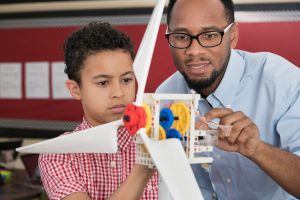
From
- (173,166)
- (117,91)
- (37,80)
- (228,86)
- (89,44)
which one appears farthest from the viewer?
(37,80)

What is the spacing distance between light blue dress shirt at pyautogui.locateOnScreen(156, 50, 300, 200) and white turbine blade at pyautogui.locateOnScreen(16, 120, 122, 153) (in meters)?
0.82

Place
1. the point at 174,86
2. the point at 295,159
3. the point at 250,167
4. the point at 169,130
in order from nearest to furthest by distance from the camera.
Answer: the point at 169,130 → the point at 295,159 → the point at 250,167 → the point at 174,86

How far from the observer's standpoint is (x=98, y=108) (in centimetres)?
177

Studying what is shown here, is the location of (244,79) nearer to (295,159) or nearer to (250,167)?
(250,167)

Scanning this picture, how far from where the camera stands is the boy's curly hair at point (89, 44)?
1823 millimetres

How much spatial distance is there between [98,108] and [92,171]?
0.25 m

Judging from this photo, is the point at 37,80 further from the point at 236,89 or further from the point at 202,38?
the point at 202,38

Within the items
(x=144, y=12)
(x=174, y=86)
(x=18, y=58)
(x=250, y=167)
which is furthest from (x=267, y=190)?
(x=18, y=58)

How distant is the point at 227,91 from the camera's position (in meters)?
2.06

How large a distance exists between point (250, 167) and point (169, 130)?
2.90 feet

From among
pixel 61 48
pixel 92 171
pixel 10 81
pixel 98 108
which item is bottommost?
pixel 92 171

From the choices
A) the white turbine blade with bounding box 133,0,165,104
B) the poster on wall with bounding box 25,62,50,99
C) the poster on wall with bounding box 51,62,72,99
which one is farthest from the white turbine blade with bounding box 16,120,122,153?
the poster on wall with bounding box 25,62,50,99

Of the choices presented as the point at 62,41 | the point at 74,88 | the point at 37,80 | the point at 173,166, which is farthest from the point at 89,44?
the point at 37,80

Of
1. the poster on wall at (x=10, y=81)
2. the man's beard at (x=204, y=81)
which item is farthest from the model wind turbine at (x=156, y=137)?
the poster on wall at (x=10, y=81)
